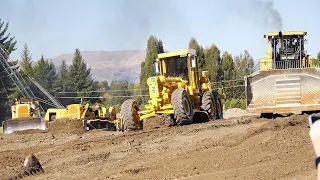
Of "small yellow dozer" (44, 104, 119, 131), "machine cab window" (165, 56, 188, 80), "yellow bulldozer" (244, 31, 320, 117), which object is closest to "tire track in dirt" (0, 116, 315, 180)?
"yellow bulldozer" (244, 31, 320, 117)

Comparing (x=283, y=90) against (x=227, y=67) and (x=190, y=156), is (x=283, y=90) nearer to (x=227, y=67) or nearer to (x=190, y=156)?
(x=190, y=156)

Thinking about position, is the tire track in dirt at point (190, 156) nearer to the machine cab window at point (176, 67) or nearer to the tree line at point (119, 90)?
the machine cab window at point (176, 67)

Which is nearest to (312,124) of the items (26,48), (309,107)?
(309,107)

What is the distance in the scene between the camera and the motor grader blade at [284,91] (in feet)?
56.7

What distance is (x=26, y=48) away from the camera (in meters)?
89.0

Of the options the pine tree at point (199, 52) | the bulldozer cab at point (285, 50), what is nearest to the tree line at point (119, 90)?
the pine tree at point (199, 52)

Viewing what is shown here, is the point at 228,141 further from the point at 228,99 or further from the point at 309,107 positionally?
the point at 228,99

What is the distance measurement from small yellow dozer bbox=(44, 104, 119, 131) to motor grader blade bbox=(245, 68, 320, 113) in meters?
10.1

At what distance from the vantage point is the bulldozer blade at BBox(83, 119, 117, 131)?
993 inches

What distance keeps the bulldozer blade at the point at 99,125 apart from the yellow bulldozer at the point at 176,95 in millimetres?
5838

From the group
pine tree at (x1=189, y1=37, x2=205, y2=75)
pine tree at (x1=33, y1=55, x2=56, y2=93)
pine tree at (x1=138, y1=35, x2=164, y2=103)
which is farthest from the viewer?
pine tree at (x1=33, y1=55, x2=56, y2=93)

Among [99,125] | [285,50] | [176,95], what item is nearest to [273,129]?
[176,95]


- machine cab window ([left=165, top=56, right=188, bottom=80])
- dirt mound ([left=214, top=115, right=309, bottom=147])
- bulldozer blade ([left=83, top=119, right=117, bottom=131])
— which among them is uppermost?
machine cab window ([left=165, top=56, right=188, bottom=80])

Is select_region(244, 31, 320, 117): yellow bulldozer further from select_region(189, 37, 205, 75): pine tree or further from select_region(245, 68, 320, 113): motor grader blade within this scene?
select_region(189, 37, 205, 75): pine tree
